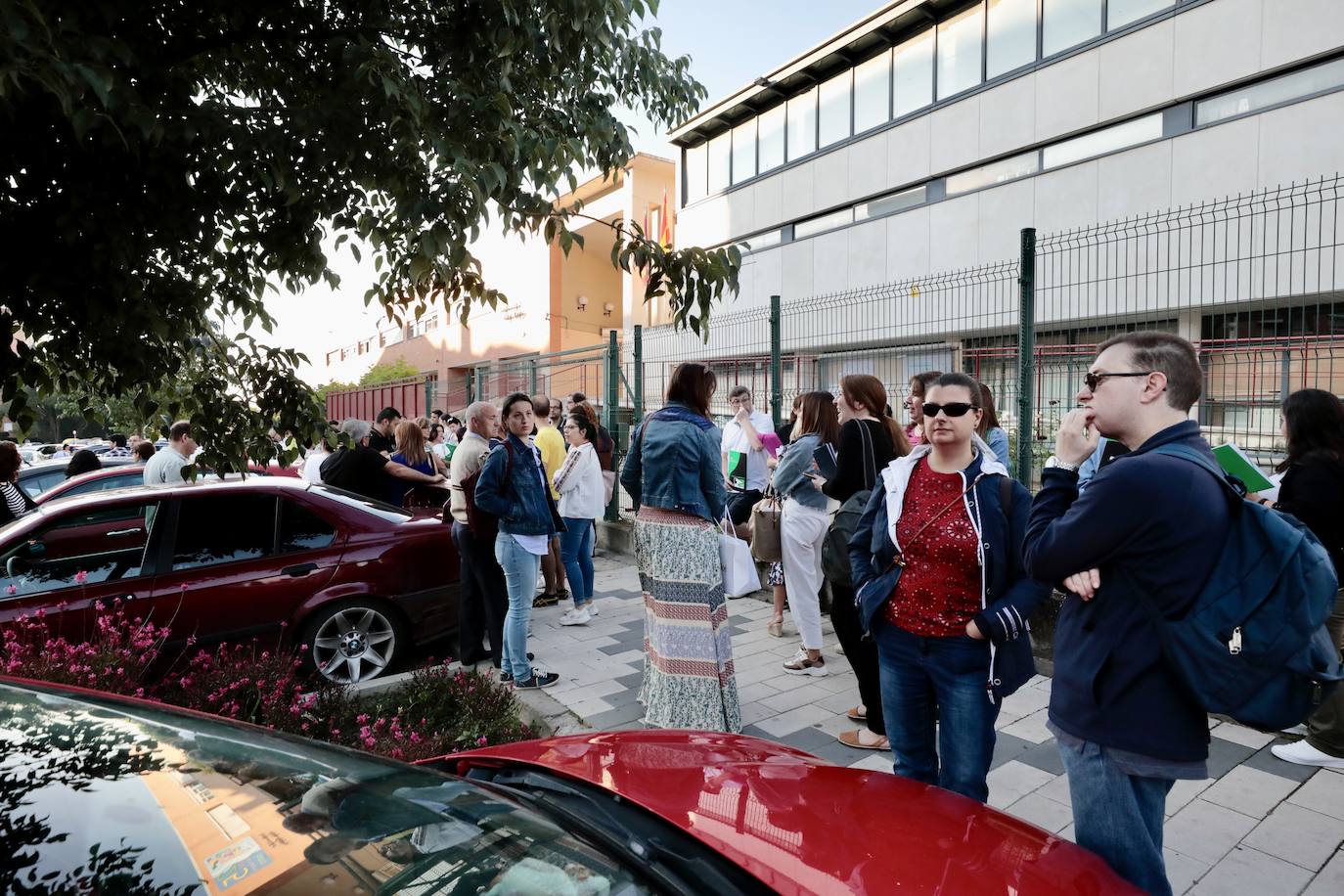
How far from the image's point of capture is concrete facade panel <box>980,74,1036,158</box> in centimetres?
1602

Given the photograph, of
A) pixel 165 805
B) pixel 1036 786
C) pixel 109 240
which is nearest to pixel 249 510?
pixel 109 240

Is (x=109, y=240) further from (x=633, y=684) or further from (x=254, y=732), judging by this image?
(x=633, y=684)

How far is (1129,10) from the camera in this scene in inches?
567

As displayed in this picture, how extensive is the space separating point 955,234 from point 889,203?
2.50 metres

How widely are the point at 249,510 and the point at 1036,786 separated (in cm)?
500

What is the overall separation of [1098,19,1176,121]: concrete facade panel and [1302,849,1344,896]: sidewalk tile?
48.4 ft

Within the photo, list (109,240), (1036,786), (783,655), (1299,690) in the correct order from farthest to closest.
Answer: (783,655), (1036,786), (109,240), (1299,690)

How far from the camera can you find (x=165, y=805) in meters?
1.31

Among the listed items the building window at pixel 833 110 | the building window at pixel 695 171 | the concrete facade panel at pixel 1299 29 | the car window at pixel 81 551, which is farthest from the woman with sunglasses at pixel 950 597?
the building window at pixel 695 171

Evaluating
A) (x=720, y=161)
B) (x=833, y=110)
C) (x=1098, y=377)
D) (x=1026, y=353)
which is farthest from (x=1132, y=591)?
(x=720, y=161)

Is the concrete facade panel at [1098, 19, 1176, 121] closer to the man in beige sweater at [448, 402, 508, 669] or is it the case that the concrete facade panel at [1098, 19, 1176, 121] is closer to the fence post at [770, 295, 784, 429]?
the fence post at [770, 295, 784, 429]

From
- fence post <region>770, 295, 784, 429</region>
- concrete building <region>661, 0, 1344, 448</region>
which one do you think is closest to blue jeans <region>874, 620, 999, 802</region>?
fence post <region>770, 295, 784, 429</region>

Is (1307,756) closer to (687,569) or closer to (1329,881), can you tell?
(1329,881)

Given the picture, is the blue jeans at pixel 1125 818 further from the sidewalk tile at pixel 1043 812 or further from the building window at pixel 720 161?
the building window at pixel 720 161
